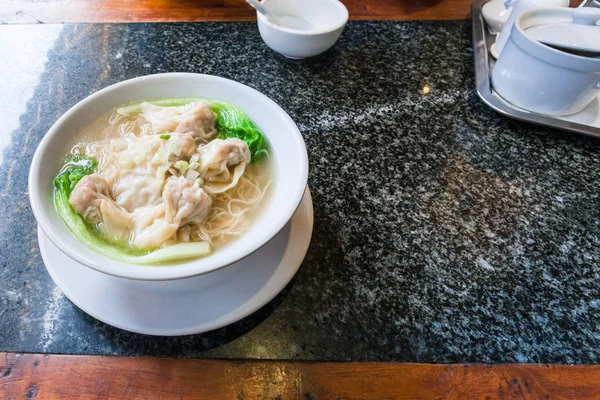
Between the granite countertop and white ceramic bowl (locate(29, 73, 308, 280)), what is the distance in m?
0.25

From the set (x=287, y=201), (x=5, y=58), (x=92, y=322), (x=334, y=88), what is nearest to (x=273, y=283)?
(x=287, y=201)

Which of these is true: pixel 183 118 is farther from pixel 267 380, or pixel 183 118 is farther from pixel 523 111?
pixel 523 111

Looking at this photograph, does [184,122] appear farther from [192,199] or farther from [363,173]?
[363,173]

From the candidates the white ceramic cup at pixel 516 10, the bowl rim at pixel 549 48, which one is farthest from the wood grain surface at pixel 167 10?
the bowl rim at pixel 549 48

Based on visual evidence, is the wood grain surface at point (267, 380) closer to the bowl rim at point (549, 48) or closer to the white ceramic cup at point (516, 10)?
the bowl rim at point (549, 48)

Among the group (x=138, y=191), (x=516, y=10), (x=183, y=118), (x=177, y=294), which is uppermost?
(x=516, y=10)

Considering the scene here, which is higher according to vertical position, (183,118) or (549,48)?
(549,48)

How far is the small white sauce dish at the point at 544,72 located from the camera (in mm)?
1403

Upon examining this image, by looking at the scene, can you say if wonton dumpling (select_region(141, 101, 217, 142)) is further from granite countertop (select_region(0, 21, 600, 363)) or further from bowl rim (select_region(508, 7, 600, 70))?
bowl rim (select_region(508, 7, 600, 70))

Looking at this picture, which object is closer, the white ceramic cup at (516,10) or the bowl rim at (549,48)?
the bowl rim at (549,48)

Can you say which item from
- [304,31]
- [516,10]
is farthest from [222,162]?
[516,10]

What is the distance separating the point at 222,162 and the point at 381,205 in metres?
0.53

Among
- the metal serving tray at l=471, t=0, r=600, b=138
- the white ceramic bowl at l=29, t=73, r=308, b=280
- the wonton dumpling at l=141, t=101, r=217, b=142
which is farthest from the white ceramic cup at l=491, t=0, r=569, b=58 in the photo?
the wonton dumpling at l=141, t=101, r=217, b=142

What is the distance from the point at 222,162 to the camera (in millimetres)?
1105
